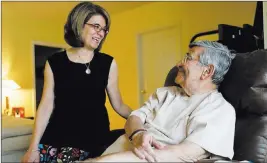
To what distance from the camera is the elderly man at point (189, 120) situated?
109 centimetres

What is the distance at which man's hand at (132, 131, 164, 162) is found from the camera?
1.08m

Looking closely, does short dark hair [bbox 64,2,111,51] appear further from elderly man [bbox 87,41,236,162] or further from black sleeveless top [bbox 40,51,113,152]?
elderly man [bbox 87,41,236,162]

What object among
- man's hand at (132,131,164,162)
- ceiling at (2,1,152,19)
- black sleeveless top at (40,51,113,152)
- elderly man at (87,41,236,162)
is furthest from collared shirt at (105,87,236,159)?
ceiling at (2,1,152,19)

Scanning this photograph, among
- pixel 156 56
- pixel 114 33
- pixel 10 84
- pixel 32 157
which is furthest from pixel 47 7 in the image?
pixel 32 157

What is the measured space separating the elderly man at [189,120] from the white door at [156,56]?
3130 millimetres

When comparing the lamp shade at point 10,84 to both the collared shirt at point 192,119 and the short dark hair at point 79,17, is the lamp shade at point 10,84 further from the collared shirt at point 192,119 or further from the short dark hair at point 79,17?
the collared shirt at point 192,119

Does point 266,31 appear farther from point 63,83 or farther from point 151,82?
point 151,82

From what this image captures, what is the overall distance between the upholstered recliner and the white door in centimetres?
318

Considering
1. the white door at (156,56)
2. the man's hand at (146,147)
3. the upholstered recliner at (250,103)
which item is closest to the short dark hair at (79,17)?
the man's hand at (146,147)

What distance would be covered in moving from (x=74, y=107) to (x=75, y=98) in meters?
0.04

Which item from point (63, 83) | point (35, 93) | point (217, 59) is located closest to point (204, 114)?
point (217, 59)

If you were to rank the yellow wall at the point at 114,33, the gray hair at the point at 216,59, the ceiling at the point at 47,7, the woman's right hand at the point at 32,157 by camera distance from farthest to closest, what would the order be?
the ceiling at the point at 47,7, the yellow wall at the point at 114,33, the woman's right hand at the point at 32,157, the gray hair at the point at 216,59

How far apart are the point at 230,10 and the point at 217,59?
111 inches

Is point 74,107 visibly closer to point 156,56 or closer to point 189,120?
point 189,120
